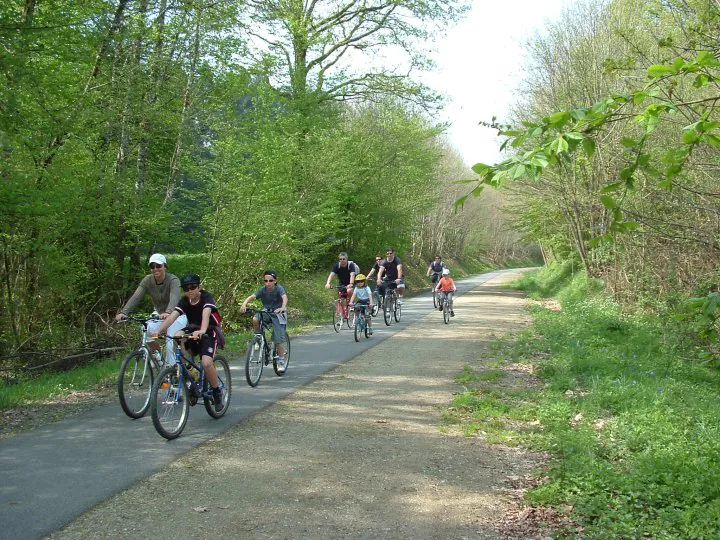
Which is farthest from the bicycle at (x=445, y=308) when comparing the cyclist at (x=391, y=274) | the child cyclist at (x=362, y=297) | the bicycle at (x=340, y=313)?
the child cyclist at (x=362, y=297)

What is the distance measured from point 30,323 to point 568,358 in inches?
439

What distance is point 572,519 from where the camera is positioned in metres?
4.86

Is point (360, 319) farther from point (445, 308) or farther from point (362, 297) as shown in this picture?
point (445, 308)

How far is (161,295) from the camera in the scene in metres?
8.00

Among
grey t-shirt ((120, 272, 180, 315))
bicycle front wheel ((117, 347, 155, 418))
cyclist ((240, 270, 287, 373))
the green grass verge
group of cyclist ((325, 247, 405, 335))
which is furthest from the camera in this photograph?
group of cyclist ((325, 247, 405, 335))

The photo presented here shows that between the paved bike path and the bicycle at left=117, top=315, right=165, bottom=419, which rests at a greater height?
the bicycle at left=117, top=315, right=165, bottom=419

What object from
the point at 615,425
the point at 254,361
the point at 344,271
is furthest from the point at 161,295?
the point at 344,271

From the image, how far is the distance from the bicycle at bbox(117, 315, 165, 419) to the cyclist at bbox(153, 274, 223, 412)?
13.0 inches

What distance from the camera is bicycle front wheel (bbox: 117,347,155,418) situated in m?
7.36

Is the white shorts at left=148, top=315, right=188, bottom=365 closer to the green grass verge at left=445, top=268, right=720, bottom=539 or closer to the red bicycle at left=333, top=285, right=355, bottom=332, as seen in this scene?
the green grass verge at left=445, top=268, right=720, bottom=539

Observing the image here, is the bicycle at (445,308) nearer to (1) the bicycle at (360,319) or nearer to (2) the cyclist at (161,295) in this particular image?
(1) the bicycle at (360,319)

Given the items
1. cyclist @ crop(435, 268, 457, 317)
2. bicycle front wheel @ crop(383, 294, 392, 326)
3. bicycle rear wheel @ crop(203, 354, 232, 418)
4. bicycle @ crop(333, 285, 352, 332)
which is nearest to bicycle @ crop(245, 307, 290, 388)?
bicycle rear wheel @ crop(203, 354, 232, 418)

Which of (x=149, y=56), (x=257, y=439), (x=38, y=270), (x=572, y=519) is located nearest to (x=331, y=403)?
(x=257, y=439)

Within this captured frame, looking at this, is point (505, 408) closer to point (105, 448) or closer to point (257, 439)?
point (257, 439)
